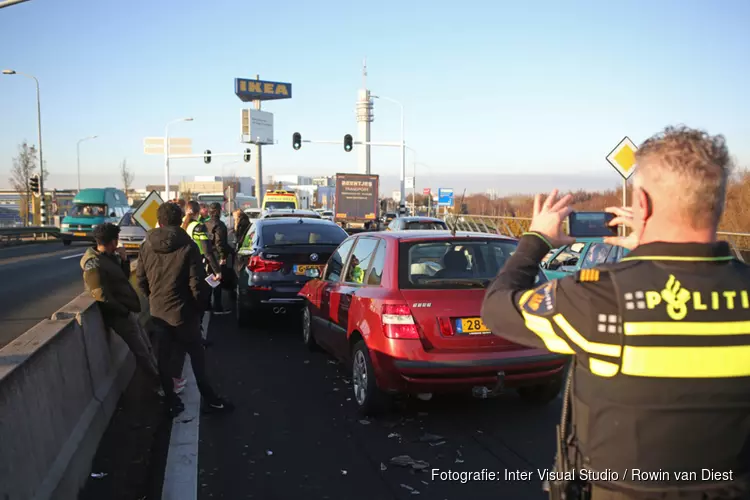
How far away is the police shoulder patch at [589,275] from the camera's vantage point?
1.77 metres

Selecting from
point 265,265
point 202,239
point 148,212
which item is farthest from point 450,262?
point 148,212

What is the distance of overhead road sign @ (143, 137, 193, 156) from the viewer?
184 ft

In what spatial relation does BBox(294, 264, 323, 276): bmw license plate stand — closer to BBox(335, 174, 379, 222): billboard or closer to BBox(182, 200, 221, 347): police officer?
BBox(182, 200, 221, 347): police officer

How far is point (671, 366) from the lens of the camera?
1652mm

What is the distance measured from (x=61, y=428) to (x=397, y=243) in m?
3.11

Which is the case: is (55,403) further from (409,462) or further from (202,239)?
(202,239)

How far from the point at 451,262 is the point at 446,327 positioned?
2.46 ft

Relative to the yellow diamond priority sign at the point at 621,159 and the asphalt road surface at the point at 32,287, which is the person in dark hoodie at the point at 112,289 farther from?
the yellow diamond priority sign at the point at 621,159

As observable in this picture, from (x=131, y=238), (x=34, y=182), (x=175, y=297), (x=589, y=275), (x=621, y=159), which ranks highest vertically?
(x=621, y=159)

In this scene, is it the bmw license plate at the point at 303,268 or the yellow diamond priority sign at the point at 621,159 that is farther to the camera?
the yellow diamond priority sign at the point at 621,159

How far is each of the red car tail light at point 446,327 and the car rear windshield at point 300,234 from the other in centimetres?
477

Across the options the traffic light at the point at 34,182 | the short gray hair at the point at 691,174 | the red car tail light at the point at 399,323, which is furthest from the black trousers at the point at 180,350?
the traffic light at the point at 34,182

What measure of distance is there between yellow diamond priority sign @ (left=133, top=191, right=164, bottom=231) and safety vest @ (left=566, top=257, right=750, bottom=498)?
411 inches

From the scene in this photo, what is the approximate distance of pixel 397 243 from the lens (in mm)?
5863
